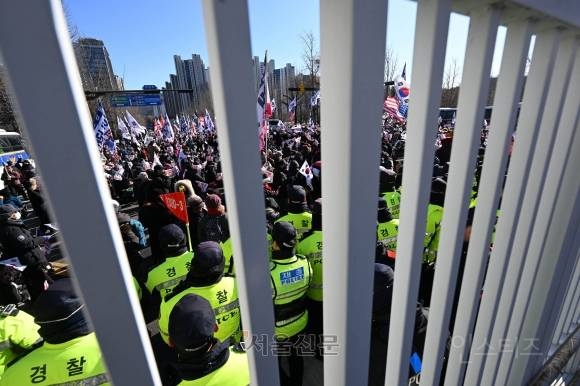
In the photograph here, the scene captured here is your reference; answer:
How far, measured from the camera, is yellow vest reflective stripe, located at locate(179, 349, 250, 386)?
177 centimetres

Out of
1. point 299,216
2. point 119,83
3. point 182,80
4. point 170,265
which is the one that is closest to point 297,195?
point 299,216

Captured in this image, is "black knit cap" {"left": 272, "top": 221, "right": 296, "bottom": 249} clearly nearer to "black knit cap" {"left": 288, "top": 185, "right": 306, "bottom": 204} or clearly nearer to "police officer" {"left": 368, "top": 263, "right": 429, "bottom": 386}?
"police officer" {"left": 368, "top": 263, "right": 429, "bottom": 386}

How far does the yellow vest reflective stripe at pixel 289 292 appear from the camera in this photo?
104 inches

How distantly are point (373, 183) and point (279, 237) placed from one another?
214 cm

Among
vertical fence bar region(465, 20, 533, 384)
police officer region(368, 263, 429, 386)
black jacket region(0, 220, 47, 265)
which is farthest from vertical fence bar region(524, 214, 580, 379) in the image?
black jacket region(0, 220, 47, 265)

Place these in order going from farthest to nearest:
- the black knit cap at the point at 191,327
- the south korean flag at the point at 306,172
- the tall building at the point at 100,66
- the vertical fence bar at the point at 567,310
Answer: the tall building at the point at 100,66 → the south korean flag at the point at 306,172 → the vertical fence bar at the point at 567,310 → the black knit cap at the point at 191,327

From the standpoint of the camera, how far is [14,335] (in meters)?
2.22

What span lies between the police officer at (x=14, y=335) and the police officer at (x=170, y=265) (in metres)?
0.99

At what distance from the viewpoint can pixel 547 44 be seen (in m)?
0.91

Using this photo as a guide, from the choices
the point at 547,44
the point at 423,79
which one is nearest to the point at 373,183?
the point at 423,79

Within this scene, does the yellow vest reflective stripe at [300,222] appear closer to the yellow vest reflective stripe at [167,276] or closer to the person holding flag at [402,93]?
the yellow vest reflective stripe at [167,276]

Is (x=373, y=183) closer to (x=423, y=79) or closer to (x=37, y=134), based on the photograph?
(x=423, y=79)

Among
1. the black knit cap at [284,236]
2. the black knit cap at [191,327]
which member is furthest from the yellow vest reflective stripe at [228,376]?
the black knit cap at [284,236]

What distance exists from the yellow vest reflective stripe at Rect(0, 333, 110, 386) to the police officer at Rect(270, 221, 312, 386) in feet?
4.32
